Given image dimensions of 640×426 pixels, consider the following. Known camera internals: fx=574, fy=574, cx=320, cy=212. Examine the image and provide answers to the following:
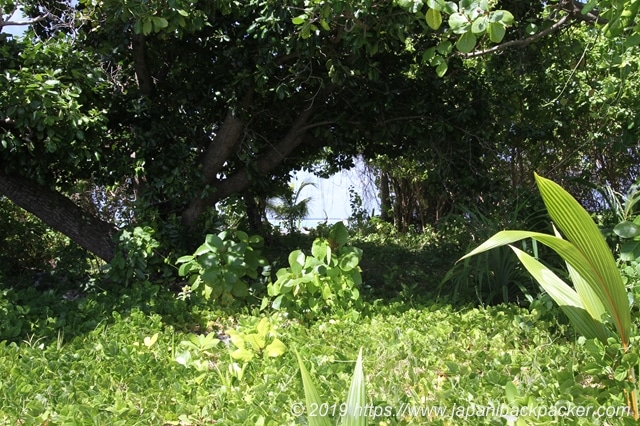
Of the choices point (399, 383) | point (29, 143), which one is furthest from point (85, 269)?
point (399, 383)

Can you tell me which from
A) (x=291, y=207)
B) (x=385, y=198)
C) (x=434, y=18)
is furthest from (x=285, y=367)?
(x=385, y=198)

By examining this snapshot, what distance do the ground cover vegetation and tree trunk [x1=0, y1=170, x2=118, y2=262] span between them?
2cm

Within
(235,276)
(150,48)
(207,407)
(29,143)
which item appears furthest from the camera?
(150,48)

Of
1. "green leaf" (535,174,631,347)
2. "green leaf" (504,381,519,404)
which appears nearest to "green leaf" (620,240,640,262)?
"green leaf" (535,174,631,347)

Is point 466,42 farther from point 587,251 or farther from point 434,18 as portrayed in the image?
point 587,251

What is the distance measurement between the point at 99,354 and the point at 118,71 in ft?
10.7

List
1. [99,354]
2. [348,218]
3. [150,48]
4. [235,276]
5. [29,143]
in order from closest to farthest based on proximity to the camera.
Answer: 1. [99,354]
2. [235,276]
3. [29,143]
4. [150,48]
5. [348,218]

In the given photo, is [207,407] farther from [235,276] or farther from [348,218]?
[348,218]

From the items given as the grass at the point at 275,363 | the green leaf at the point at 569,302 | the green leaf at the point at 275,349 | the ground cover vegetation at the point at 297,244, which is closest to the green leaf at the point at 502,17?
the ground cover vegetation at the point at 297,244

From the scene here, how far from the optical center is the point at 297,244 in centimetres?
742

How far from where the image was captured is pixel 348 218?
10734 millimetres

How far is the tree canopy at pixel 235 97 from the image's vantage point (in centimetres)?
425

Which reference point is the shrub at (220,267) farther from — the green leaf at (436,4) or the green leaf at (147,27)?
the green leaf at (436,4)

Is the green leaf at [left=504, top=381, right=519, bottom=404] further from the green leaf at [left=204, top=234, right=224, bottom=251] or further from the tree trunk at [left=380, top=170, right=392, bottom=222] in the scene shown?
the tree trunk at [left=380, top=170, right=392, bottom=222]
